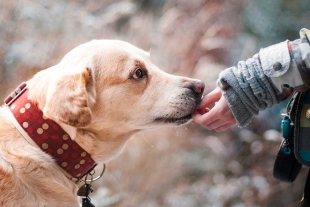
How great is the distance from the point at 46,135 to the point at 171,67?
1188mm

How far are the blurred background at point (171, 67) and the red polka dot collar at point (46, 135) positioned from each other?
39.2 inches

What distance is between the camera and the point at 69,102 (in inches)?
42.7

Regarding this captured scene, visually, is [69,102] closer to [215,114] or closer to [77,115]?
[77,115]

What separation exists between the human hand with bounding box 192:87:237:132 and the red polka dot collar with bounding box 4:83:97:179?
42cm

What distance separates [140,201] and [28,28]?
123 centimetres

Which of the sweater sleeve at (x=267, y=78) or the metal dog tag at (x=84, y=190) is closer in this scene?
the sweater sleeve at (x=267, y=78)

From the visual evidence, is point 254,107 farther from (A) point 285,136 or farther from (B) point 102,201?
(B) point 102,201

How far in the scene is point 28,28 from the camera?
2.18 metres

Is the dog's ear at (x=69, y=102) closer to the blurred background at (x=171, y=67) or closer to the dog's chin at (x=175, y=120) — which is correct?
the dog's chin at (x=175, y=120)

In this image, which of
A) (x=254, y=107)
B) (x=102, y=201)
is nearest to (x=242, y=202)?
(x=102, y=201)

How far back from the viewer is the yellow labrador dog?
111 cm

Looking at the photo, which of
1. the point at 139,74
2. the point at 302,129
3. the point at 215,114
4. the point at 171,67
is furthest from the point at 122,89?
the point at 171,67

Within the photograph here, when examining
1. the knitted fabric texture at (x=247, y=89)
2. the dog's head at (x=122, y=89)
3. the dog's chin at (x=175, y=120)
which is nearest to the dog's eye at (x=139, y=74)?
the dog's head at (x=122, y=89)

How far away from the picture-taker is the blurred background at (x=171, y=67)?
6.86 feet
